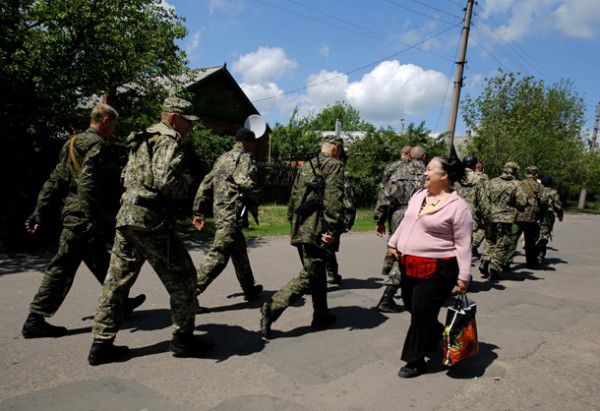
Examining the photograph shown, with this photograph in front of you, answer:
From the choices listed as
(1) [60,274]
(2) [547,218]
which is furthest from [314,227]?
(2) [547,218]

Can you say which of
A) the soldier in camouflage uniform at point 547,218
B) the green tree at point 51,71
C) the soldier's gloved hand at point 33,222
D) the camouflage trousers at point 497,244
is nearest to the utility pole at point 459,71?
the soldier in camouflage uniform at point 547,218

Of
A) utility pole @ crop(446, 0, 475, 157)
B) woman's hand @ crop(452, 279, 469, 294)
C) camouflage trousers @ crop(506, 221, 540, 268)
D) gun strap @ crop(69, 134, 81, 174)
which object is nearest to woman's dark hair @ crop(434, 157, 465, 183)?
woman's hand @ crop(452, 279, 469, 294)

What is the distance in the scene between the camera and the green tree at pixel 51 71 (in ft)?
Result: 25.3

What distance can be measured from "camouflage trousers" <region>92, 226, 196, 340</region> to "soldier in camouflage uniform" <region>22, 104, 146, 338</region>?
63 cm

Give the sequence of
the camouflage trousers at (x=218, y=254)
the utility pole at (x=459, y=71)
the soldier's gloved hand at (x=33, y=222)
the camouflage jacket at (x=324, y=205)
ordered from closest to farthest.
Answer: the soldier's gloved hand at (x=33, y=222), the camouflage jacket at (x=324, y=205), the camouflage trousers at (x=218, y=254), the utility pole at (x=459, y=71)

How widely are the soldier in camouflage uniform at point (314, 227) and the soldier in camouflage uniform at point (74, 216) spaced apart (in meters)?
1.78

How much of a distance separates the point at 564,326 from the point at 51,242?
804 cm

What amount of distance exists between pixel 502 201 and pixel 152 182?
6412mm

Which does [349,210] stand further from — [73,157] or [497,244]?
[497,244]

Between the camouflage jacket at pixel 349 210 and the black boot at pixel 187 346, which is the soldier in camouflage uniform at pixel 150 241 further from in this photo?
the camouflage jacket at pixel 349 210

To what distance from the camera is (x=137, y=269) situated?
3.60 meters

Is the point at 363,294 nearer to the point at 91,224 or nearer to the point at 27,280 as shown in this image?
the point at 91,224

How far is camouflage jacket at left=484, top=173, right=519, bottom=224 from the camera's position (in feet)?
25.1

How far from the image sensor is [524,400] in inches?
130
